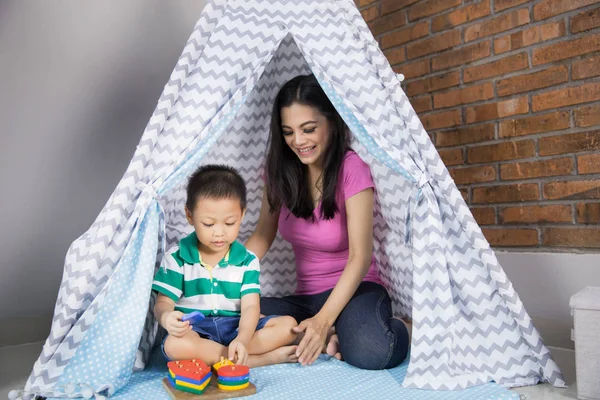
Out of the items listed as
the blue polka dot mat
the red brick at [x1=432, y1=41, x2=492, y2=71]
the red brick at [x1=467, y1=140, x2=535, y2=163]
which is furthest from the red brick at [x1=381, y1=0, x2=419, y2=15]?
the blue polka dot mat

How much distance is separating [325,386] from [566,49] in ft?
4.75

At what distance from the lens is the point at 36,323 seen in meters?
2.19

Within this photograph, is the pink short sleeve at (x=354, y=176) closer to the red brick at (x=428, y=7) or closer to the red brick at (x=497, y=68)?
the red brick at (x=497, y=68)

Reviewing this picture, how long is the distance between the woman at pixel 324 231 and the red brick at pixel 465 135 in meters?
0.74

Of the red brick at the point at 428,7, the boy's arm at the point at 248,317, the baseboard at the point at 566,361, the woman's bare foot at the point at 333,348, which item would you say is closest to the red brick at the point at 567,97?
the red brick at the point at 428,7

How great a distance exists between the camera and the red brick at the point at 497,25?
217 cm

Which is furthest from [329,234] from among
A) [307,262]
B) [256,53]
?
[256,53]

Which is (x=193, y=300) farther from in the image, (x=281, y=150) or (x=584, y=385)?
(x=584, y=385)

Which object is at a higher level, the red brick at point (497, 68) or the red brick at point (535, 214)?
the red brick at point (497, 68)

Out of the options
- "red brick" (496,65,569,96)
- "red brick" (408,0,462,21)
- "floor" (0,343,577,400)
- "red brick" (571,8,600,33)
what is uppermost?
"red brick" (408,0,462,21)

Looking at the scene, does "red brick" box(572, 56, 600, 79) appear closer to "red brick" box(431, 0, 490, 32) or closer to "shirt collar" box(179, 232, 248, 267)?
"red brick" box(431, 0, 490, 32)

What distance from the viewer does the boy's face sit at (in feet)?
5.22

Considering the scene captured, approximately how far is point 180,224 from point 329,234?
0.54 metres

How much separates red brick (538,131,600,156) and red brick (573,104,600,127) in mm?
34
